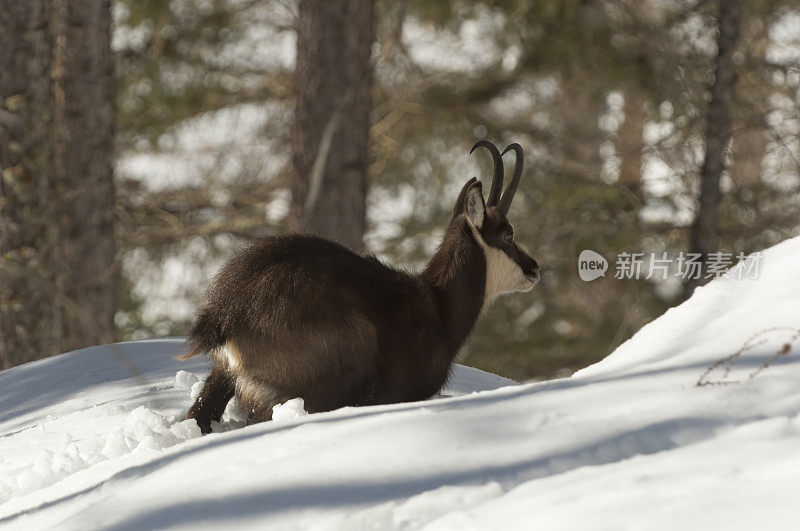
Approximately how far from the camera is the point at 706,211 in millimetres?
10359

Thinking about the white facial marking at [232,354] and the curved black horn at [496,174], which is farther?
the curved black horn at [496,174]

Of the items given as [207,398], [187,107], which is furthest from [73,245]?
[207,398]

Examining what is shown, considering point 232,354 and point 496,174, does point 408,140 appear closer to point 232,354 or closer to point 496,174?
point 496,174

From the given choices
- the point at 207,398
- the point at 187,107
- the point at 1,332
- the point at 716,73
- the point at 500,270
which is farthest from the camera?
the point at 187,107

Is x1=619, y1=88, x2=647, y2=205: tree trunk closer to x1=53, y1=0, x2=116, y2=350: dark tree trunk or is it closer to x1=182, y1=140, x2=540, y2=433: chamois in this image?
x1=53, y1=0, x2=116, y2=350: dark tree trunk

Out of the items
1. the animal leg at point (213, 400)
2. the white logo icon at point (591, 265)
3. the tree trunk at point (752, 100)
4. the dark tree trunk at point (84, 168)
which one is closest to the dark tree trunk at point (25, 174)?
the dark tree trunk at point (84, 168)

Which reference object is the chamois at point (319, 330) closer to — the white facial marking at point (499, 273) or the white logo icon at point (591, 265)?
the white facial marking at point (499, 273)

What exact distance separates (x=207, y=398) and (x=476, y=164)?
9509mm

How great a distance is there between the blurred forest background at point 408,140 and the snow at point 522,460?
17.7 ft

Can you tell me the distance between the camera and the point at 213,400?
15.5 ft

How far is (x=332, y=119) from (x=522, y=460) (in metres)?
6.71

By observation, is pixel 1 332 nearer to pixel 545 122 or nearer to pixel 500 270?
pixel 500 270

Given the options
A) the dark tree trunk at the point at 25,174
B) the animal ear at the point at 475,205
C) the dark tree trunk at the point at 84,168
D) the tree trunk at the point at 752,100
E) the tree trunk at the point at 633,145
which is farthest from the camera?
the tree trunk at the point at 633,145

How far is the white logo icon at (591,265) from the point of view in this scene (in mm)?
11406
